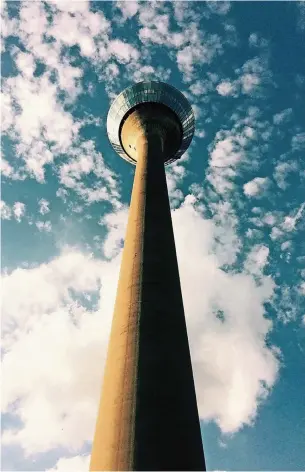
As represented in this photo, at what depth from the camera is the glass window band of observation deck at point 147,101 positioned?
3725 centimetres

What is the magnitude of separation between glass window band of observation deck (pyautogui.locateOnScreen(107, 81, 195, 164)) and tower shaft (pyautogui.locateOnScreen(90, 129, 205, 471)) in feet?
60.3

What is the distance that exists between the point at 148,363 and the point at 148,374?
50 centimetres

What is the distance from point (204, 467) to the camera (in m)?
14.2

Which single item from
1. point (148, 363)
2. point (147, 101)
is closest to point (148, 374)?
point (148, 363)

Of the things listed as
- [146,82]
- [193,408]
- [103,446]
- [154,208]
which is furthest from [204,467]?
[146,82]

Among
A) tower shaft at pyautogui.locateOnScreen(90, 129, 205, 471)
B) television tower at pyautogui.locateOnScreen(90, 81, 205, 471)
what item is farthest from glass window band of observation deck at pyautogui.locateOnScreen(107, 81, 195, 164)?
tower shaft at pyautogui.locateOnScreen(90, 129, 205, 471)

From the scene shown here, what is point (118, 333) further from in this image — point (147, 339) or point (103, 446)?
point (103, 446)

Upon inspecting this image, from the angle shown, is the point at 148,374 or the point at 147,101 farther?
the point at 147,101

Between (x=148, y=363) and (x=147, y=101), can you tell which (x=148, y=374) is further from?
(x=147, y=101)

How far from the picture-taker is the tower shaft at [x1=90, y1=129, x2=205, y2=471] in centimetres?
1361

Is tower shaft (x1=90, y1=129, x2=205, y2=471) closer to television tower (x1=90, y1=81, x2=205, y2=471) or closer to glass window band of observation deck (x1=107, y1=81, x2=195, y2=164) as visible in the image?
television tower (x1=90, y1=81, x2=205, y2=471)

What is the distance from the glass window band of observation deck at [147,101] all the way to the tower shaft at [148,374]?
18386 mm

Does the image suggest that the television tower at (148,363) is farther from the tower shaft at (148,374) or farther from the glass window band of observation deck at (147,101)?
the glass window band of observation deck at (147,101)

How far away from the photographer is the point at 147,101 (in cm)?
3691
